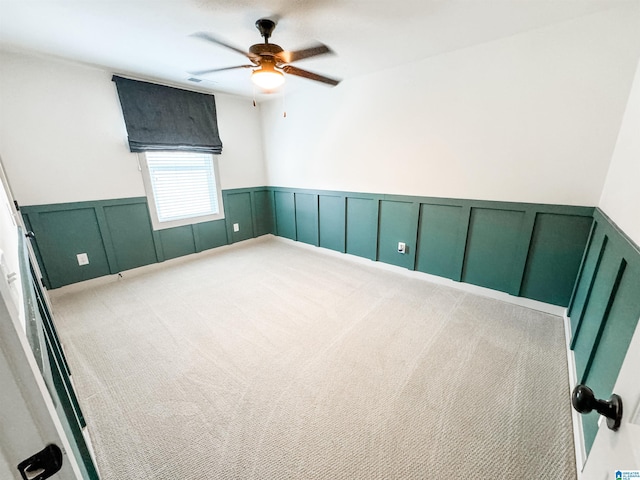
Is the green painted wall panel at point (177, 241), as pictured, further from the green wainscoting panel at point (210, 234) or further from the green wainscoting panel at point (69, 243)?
the green wainscoting panel at point (69, 243)

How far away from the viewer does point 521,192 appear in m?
2.29

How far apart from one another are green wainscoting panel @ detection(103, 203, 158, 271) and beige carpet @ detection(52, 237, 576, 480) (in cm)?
61

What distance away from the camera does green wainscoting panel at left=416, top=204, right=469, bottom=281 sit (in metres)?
2.70

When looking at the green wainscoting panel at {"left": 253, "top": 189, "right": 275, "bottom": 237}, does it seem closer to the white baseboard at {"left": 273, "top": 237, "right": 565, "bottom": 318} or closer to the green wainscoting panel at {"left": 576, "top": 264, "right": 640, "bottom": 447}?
the white baseboard at {"left": 273, "top": 237, "right": 565, "bottom": 318}

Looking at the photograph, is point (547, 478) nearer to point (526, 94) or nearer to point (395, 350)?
point (395, 350)

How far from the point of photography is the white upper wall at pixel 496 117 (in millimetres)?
1828

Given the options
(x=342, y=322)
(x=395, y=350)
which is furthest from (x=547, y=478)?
(x=342, y=322)

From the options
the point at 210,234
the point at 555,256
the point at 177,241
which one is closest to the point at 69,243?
the point at 177,241

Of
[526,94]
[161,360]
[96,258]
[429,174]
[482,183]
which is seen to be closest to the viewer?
[161,360]

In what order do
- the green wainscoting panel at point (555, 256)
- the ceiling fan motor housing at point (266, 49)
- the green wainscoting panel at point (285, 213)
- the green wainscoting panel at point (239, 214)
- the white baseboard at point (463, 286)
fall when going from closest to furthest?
1. the ceiling fan motor housing at point (266, 49)
2. the green wainscoting panel at point (555, 256)
3. the white baseboard at point (463, 286)
4. the green wainscoting panel at point (239, 214)
5. the green wainscoting panel at point (285, 213)

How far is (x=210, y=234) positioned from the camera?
412 centimetres

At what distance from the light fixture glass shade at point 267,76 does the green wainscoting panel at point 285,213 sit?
2314 mm

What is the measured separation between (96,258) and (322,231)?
2.91 meters

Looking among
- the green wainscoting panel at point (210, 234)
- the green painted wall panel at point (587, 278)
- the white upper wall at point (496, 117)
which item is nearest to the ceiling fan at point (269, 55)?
the white upper wall at point (496, 117)
